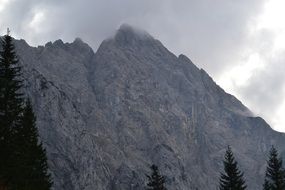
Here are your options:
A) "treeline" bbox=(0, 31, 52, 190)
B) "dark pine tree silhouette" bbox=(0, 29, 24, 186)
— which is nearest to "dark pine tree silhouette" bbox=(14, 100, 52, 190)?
"treeline" bbox=(0, 31, 52, 190)

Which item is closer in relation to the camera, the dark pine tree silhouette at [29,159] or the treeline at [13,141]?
the treeline at [13,141]

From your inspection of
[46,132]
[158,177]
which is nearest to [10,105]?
[158,177]

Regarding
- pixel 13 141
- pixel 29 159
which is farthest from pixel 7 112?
pixel 29 159

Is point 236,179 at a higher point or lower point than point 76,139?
lower

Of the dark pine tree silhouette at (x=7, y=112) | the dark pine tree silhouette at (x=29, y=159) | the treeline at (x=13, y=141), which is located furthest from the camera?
the dark pine tree silhouette at (x=29, y=159)

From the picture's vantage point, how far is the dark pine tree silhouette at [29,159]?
33.2 metres

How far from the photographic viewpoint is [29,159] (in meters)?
38.9

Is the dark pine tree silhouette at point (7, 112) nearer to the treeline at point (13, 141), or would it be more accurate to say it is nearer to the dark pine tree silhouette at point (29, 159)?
the treeline at point (13, 141)

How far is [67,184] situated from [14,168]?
121 metres

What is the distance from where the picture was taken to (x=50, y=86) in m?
179

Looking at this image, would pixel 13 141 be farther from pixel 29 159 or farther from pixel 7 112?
pixel 29 159

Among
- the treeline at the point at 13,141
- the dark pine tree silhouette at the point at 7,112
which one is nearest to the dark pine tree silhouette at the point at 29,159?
the treeline at the point at 13,141

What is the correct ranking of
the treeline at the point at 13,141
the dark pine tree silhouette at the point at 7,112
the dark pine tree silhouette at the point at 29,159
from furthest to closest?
the dark pine tree silhouette at the point at 29,159, the dark pine tree silhouette at the point at 7,112, the treeline at the point at 13,141

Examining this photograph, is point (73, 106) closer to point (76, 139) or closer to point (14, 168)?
point (76, 139)
